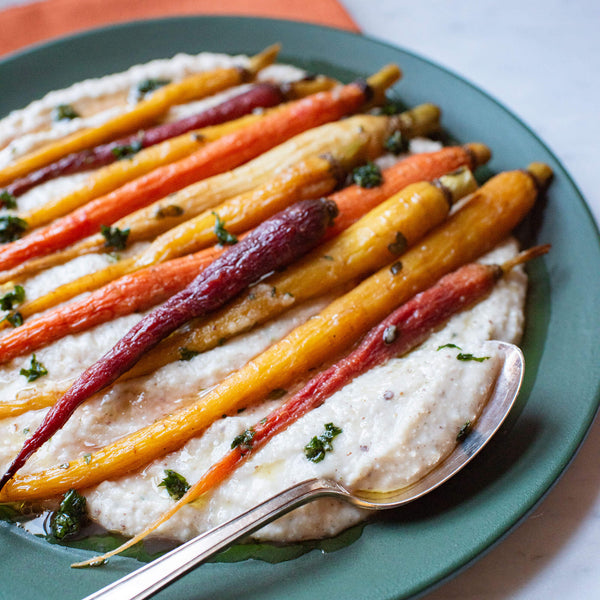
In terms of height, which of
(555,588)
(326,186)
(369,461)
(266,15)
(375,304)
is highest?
(266,15)

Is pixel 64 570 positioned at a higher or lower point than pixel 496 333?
lower

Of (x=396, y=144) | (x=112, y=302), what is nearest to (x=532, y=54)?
(x=396, y=144)

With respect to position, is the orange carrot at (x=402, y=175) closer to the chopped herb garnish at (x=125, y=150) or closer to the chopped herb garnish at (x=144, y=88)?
the chopped herb garnish at (x=125, y=150)

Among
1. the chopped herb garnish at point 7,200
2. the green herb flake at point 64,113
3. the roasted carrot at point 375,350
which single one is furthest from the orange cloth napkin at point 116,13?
the roasted carrot at point 375,350

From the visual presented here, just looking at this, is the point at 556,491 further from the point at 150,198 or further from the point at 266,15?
the point at 266,15

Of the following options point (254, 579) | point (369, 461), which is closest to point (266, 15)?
point (369, 461)

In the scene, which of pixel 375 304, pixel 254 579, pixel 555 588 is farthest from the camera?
pixel 375 304

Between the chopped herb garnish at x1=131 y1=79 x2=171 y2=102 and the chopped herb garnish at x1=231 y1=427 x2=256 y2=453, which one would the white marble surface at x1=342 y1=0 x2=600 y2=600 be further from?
the chopped herb garnish at x1=131 y1=79 x2=171 y2=102
